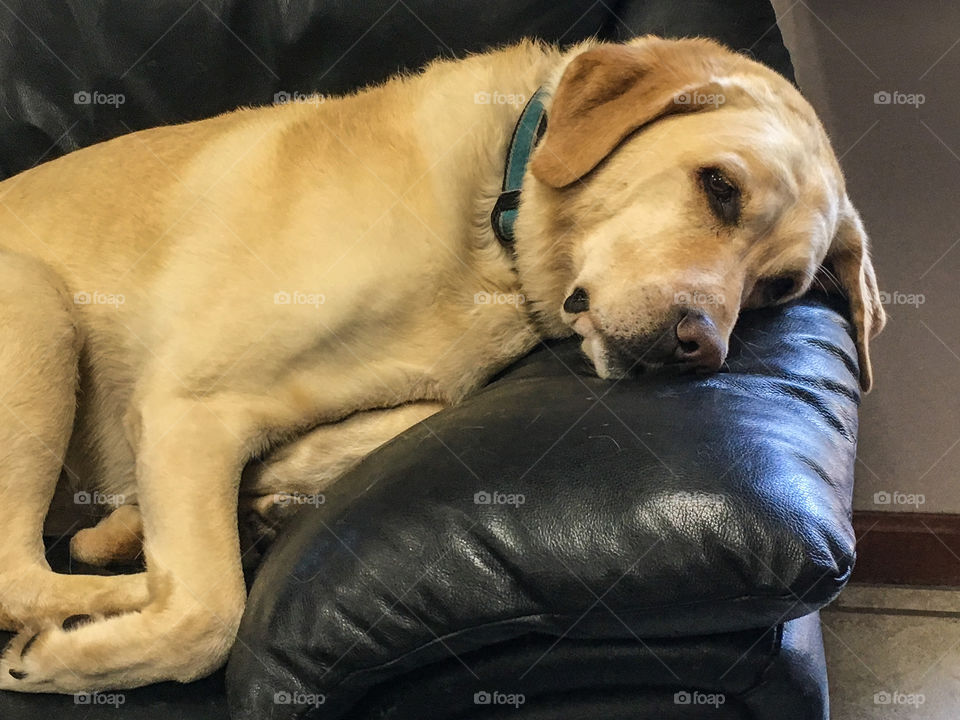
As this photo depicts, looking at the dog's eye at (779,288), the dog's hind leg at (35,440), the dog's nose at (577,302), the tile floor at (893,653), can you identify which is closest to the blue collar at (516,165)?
the dog's nose at (577,302)

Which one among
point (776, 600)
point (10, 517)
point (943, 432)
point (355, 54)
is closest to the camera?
point (776, 600)

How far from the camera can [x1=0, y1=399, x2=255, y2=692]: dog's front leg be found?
48.4 inches

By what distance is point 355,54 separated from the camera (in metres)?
2.01

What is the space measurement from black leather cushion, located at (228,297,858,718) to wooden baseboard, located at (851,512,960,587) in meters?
1.36

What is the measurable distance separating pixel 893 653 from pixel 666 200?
162 centimetres

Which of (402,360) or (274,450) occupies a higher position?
(402,360)

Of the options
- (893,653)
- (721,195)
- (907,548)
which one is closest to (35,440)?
(721,195)

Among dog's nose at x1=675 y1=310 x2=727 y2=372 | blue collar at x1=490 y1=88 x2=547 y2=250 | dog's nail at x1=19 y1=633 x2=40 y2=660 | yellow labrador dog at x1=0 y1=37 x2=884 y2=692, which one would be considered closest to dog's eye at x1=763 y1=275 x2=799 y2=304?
yellow labrador dog at x1=0 y1=37 x2=884 y2=692

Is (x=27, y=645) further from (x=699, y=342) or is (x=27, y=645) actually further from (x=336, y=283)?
(x=699, y=342)

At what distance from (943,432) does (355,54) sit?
79.6 inches

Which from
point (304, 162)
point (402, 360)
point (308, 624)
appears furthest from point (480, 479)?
point (304, 162)

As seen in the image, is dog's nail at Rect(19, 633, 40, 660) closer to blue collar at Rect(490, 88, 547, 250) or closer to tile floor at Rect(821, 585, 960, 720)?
blue collar at Rect(490, 88, 547, 250)

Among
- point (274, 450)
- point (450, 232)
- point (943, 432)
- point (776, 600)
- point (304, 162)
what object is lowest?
point (943, 432)

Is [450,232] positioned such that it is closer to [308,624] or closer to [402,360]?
[402,360]
